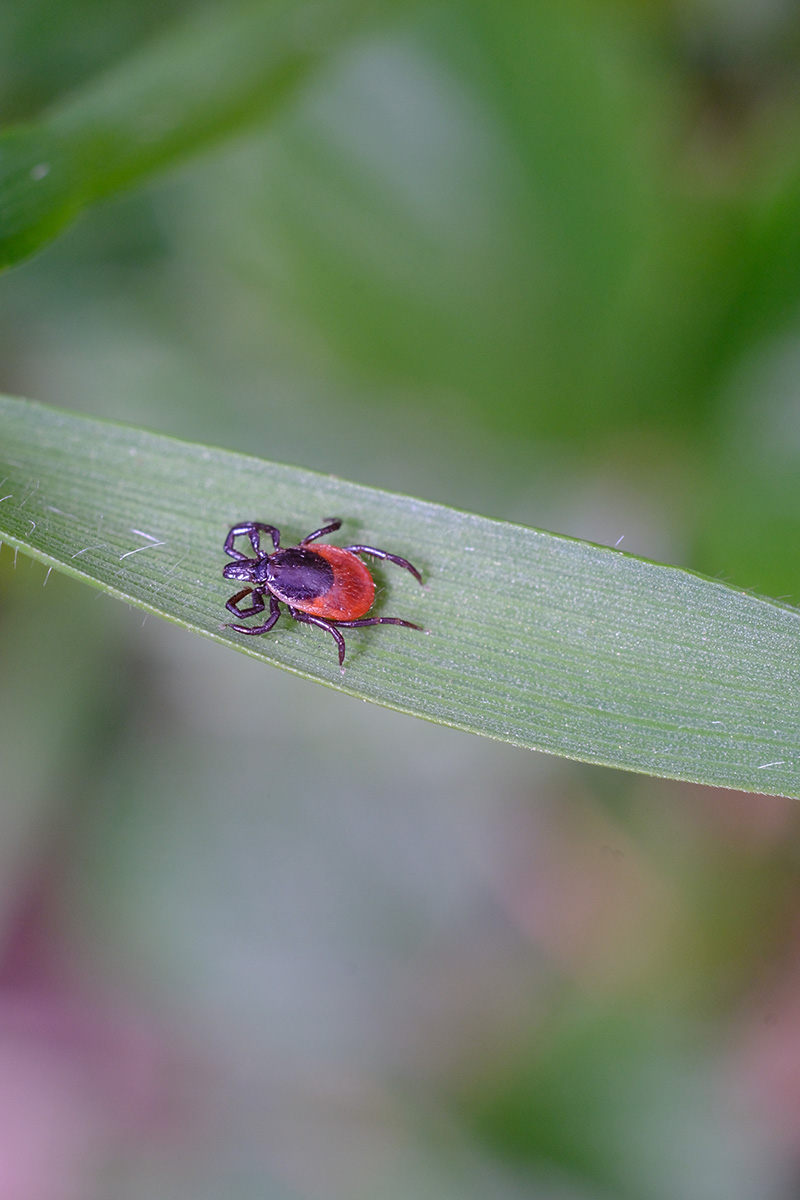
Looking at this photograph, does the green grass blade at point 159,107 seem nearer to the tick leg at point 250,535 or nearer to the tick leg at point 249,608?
the tick leg at point 250,535

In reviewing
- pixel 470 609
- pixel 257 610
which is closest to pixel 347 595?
pixel 257 610

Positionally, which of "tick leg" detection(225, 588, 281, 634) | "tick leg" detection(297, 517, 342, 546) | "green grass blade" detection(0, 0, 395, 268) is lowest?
"tick leg" detection(225, 588, 281, 634)

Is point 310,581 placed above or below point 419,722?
below

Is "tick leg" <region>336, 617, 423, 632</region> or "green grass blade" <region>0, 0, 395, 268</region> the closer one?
"tick leg" <region>336, 617, 423, 632</region>

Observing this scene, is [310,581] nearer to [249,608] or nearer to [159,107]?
[249,608]

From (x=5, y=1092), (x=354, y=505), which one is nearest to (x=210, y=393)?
(x=354, y=505)

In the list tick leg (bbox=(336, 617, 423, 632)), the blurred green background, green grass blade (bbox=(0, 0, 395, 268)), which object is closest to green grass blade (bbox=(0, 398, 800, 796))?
tick leg (bbox=(336, 617, 423, 632))

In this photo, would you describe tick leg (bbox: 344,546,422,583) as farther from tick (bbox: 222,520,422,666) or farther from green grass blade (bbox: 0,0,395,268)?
green grass blade (bbox: 0,0,395,268)
